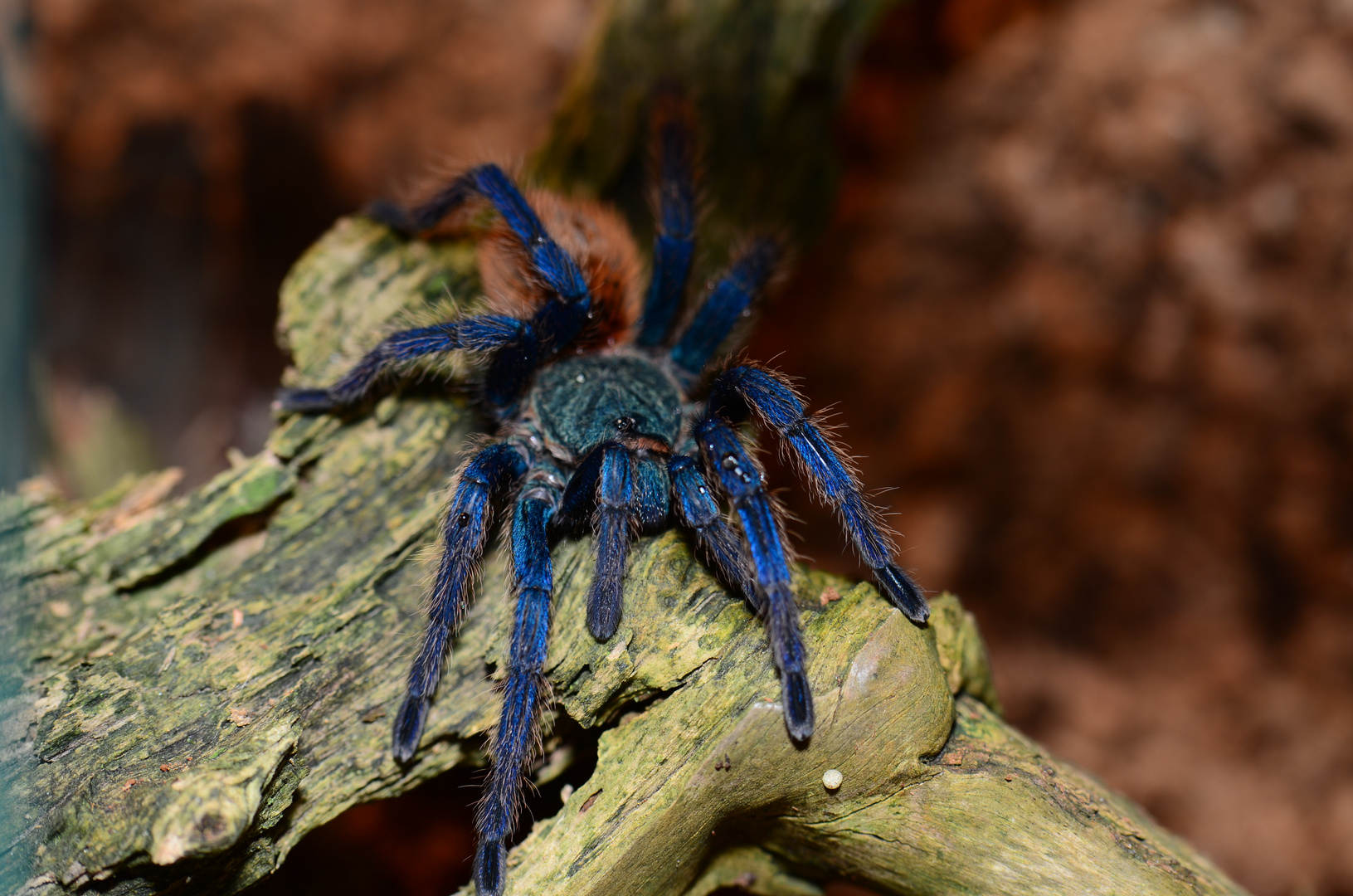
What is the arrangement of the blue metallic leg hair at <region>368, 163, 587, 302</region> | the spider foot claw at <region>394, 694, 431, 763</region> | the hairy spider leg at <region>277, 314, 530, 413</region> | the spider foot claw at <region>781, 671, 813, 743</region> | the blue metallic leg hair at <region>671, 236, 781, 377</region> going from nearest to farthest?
the spider foot claw at <region>781, 671, 813, 743</region>, the spider foot claw at <region>394, 694, 431, 763</region>, the hairy spider leg at <region>277, 314, 530, 413</region>, the blue metallic leg hair at <region>368, 163, 587, 302</region>, the blue metallic leg hair at <region>671, 236, 781, 377</region>

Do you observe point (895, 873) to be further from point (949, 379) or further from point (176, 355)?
point (176, 355)

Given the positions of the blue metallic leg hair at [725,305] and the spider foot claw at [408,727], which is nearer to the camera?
the spider foot claw at [408,727]

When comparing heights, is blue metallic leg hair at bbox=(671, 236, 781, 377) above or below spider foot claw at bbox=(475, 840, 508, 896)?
above

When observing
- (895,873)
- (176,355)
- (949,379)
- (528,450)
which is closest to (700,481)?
(528,450)

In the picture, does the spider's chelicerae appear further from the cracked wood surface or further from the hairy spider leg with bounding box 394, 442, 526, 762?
Result: the cracked wood surface

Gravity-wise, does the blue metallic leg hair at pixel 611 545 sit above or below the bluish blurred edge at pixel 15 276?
below

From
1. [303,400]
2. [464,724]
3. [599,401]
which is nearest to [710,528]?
A: [599,401]

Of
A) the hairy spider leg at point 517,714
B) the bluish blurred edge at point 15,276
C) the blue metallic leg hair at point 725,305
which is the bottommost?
the hairy spider leg at point 517,714

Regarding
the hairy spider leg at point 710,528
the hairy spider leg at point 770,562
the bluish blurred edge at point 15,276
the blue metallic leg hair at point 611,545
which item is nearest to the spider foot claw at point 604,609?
the blue metallic leg hair at point 611,545

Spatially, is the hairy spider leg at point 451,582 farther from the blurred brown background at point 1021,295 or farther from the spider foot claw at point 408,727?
the blurred brown background at point 1021,295

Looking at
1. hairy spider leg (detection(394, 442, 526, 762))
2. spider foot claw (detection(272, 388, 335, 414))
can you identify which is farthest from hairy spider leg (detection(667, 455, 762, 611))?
spider foot claw (detection(272, 388, 335, 414))
